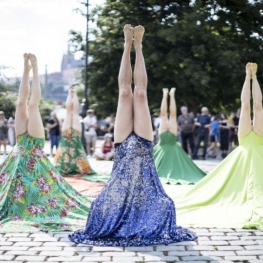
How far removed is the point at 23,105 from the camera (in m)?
7.96

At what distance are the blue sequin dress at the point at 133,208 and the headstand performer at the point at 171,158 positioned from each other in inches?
250

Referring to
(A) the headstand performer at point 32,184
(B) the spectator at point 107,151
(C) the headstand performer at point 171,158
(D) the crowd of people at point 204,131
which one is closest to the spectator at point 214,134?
(D) the crowd of people at point 204,131

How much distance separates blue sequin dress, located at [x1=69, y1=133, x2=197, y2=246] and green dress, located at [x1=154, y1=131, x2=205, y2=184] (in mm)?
6150

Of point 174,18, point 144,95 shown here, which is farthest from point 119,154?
point 174,18

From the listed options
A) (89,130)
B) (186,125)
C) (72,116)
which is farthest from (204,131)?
(72,116)

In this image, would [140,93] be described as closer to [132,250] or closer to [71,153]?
[132,250]

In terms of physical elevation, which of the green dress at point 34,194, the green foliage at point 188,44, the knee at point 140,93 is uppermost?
the green foliage at point 188,44

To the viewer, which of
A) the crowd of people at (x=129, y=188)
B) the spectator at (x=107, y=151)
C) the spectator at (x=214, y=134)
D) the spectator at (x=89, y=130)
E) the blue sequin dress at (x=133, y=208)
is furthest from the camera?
the spectator at (x=89, y=130)

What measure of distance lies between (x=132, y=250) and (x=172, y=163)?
7.72 meters

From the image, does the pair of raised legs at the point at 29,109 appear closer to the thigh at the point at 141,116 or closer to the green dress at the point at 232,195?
the thigh at the point at 141,116

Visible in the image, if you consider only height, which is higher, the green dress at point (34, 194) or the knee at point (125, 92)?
the knee at point (125, 92)

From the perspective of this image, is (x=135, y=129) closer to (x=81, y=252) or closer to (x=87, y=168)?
(x=81, y=252)

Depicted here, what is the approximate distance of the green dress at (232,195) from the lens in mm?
7406

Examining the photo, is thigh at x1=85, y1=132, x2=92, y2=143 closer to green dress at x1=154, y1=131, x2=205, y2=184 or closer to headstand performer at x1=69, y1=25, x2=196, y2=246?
green dress at x1=154, y1=131, x2=205, y2=184
